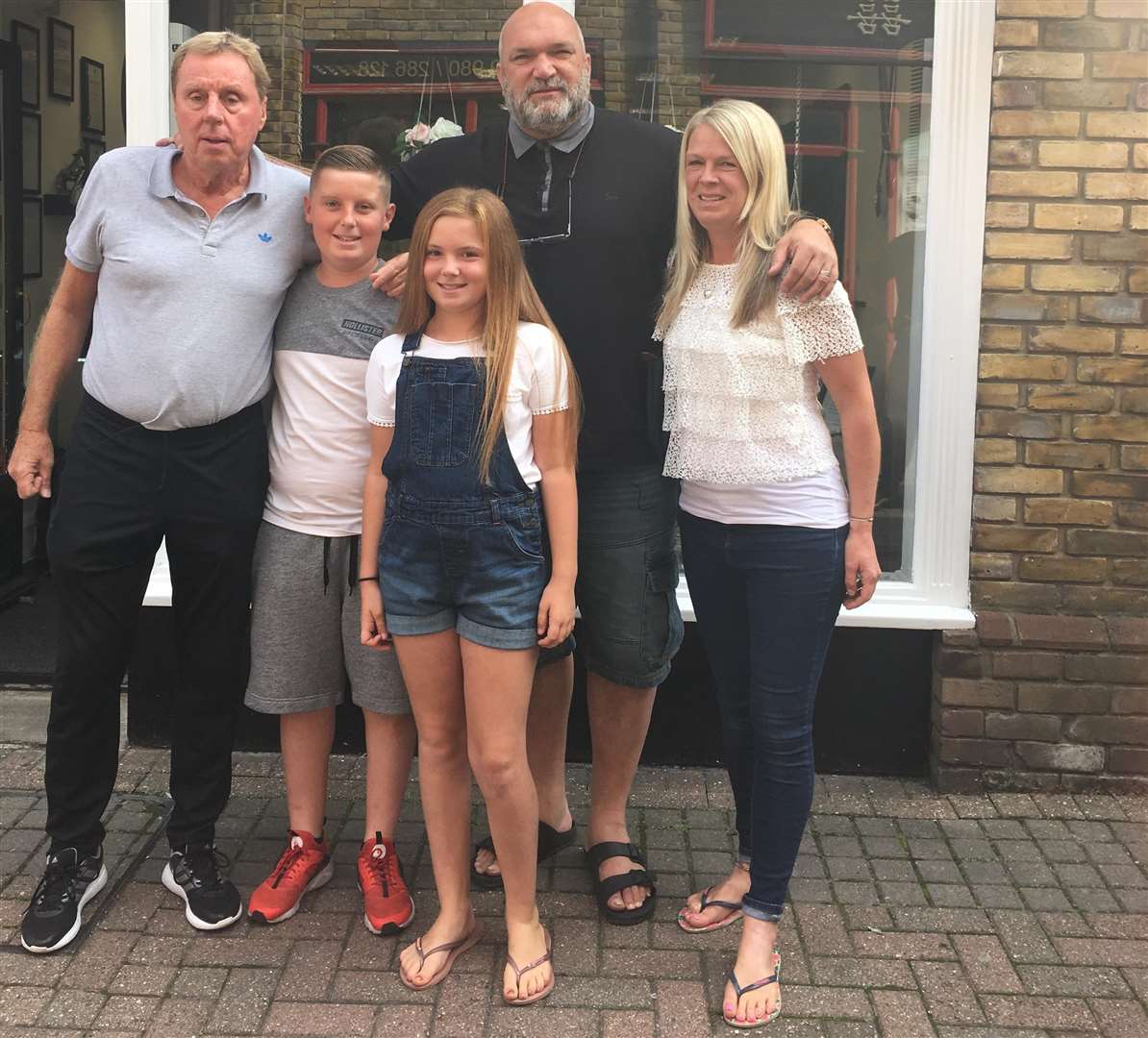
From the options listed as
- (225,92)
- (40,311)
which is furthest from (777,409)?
(40,311)

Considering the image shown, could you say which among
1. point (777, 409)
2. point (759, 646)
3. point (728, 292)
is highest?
point (728, 292)

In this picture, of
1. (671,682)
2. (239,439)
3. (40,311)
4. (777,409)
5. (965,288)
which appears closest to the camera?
(777,409)

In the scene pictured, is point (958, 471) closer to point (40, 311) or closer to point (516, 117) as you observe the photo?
point (516, 117)

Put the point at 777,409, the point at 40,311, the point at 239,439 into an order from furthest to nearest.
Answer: the point at 40,311 → the point at 239,439 → the point at 777,409

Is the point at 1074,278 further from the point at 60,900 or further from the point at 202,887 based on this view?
the point at 60,900

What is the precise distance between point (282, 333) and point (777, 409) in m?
1.25

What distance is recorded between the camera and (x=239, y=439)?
3191mm

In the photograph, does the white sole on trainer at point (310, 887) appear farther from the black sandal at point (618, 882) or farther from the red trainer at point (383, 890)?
the black sandal at point (618, 882)

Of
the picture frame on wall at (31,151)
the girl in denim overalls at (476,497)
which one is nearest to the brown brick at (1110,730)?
the girl in denim overalls at (476,497)

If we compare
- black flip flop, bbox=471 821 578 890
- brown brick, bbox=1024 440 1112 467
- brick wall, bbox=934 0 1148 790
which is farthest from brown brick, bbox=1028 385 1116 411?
black flip flop, bbox=471 821 578 890

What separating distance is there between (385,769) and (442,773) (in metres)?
0.32

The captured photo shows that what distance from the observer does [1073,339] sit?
400 cm

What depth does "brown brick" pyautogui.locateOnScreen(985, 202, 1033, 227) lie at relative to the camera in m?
3.97

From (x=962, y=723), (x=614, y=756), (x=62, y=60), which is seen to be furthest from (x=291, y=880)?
(x=62, y=60)
